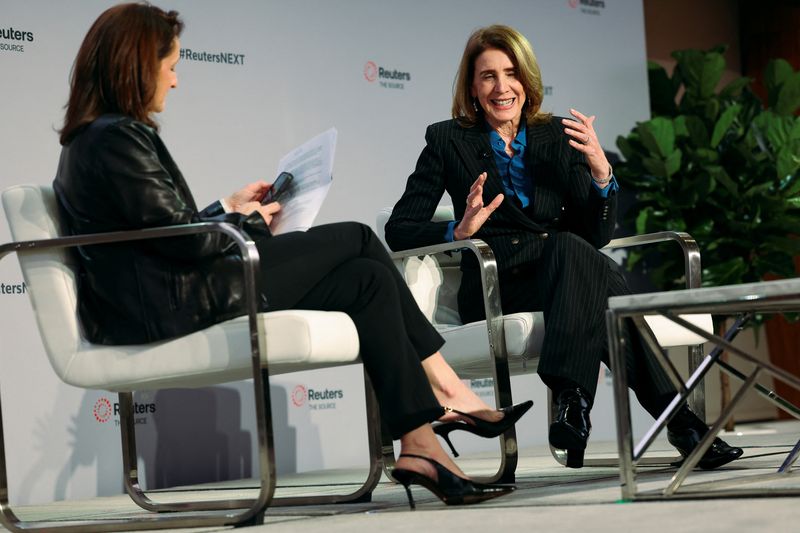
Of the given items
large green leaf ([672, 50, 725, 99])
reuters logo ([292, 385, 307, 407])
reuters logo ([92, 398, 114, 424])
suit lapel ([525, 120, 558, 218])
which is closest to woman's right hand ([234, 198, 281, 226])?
suit lapel ([525, 120, 558, 218])

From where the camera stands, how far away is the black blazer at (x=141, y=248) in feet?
6.92

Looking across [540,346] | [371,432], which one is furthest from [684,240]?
[371,432]

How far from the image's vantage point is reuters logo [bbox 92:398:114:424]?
3.51 metres

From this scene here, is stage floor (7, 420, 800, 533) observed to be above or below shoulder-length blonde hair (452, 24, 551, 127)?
below

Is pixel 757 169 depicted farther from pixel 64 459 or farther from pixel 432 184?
pixel 64 459

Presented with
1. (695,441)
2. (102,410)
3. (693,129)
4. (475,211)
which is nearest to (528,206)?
(475,211)

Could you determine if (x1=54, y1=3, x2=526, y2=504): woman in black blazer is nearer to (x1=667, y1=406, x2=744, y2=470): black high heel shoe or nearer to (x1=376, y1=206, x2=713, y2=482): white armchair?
(x1=376, y1=206, x2=713, y2=482): white armchair

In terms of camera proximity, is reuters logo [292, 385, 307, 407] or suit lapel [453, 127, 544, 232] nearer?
suit lapel [453, 127, 544, 232]

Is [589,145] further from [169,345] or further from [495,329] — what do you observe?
[169,345]

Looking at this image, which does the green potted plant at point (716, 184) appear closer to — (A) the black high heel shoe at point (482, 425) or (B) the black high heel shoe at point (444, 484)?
(A) the black high heel shoe at point (482, 425)

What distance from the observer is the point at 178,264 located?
2.15 metres

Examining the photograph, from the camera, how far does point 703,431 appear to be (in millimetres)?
2619

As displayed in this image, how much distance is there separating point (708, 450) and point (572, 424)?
17.3 inches

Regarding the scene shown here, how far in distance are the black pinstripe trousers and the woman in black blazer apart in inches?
10.9
